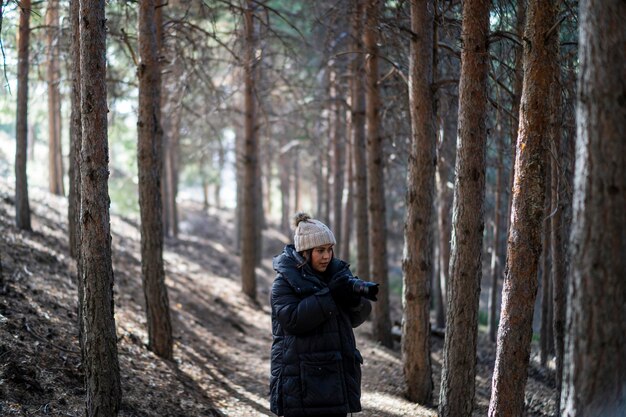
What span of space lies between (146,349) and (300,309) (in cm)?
557

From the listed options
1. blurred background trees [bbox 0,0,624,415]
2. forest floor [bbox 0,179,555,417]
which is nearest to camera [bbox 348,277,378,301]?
blurred background trees [bbox 0,0,624,415]

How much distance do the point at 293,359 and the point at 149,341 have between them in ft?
17.8

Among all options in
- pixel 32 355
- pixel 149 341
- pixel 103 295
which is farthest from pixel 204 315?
pixel 103 295

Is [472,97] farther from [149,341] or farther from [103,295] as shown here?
[149,341]

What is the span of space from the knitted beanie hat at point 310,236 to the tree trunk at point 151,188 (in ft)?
16.2

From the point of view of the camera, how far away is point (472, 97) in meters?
6.75

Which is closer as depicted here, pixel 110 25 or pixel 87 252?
pixel 87 252

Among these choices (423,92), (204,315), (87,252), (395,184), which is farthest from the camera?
(395,184)

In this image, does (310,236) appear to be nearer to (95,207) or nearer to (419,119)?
(95,207)

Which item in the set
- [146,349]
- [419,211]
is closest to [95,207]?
[146,349]

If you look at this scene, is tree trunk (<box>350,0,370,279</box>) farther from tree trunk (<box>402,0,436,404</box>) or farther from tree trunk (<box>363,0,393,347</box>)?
tree trunk (<box>402,0,436,404</box>)

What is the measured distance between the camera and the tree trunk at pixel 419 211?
8695 millimetres

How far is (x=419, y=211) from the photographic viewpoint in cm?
887

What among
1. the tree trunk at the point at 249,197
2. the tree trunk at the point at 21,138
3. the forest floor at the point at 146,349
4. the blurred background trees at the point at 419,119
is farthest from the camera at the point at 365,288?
the tree trunk at the point at 249,197
